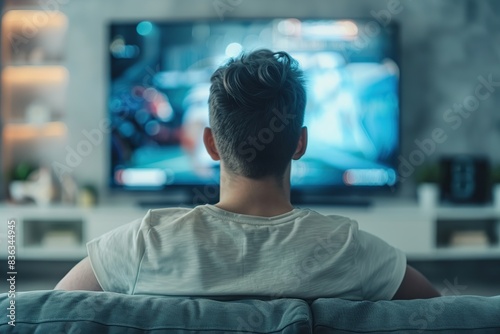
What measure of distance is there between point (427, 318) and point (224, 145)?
1.61ft

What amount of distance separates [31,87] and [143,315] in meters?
3.98

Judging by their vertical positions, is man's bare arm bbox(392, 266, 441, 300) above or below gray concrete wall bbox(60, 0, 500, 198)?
below

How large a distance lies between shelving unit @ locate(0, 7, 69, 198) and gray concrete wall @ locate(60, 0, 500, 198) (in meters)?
0.11

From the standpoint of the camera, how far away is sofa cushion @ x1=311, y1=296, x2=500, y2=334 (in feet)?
2.90

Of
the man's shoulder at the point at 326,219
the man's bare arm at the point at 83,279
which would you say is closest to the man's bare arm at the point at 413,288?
the man's shoulder at the point at 326,219

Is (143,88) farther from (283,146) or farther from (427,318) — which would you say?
(427,318)

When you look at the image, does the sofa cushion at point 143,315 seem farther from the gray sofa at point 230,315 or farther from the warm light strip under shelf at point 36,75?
the warm light strip under shelf at point 36,75

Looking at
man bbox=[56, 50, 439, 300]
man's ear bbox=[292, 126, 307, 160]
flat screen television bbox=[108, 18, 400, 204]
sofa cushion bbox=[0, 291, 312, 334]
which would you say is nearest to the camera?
sofa cushion bbox=[0, 291, 312, 334]

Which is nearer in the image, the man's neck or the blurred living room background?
the man's neck

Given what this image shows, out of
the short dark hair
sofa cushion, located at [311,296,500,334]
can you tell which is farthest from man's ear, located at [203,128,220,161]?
sofa cushion, located at [311,296,500,334]

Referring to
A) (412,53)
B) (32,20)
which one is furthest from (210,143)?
(32,20)

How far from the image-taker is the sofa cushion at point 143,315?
0.86m

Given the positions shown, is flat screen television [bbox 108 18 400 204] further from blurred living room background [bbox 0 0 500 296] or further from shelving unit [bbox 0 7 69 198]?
shelving unit [bbox 0 7 69 198]

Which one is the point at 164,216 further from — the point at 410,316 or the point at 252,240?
the point at 410,316
